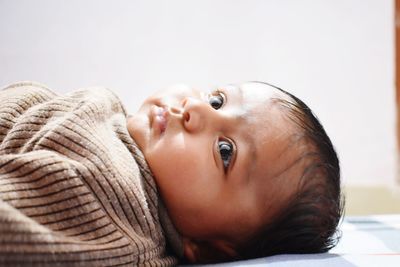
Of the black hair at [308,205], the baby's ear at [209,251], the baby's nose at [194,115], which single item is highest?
the baby's nose at [194,115]

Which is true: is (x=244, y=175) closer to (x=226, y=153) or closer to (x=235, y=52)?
(x=226, y=153)

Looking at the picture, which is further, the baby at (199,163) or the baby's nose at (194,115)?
the baby's nose at (194,115)

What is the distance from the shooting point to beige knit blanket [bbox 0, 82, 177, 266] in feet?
1.68

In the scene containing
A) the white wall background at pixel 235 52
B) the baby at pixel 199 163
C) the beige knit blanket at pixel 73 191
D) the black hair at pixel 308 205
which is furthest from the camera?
the white wall background at pixel 235 52

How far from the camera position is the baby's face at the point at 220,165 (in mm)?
744

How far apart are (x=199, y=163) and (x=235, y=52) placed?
3.74 ft

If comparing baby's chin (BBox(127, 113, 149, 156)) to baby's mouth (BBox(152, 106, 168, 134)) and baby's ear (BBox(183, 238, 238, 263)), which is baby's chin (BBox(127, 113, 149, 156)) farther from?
baby's ear (BBox(183, 238, 238, 263))

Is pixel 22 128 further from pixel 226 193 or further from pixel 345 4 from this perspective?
pixel 345 4

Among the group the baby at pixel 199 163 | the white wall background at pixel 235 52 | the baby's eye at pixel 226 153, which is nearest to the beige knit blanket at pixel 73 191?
the baby at pixel 199 163

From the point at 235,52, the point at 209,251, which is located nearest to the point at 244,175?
the point at 209,251

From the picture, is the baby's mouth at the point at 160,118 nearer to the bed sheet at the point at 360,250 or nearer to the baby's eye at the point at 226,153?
the baby's eye at the point at 226,153

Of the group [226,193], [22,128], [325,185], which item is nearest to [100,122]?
[22,128]

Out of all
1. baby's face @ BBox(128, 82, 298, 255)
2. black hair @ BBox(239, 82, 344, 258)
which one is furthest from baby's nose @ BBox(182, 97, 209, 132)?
black hair @ BBox(239, 82, 344, 258)

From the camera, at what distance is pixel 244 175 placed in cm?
76
